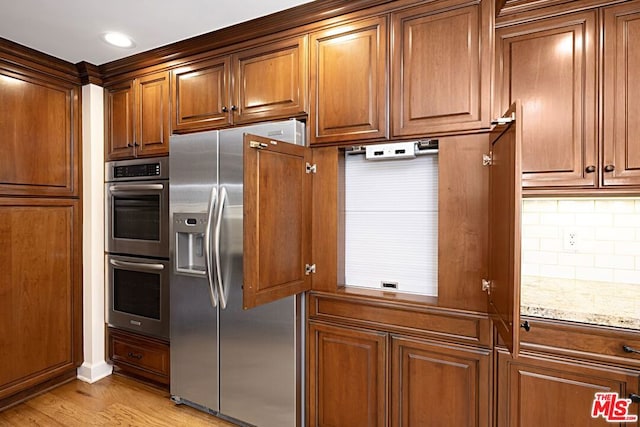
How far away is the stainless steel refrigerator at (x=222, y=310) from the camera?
2223mm

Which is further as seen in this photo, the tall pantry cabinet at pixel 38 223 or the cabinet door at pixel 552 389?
the tall pantry cabinet at pixel 38 223

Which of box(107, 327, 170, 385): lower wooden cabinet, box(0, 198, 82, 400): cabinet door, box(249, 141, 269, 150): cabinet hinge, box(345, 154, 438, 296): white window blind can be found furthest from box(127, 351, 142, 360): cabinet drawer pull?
box(249, 141, 269, 150): cabinet hinge

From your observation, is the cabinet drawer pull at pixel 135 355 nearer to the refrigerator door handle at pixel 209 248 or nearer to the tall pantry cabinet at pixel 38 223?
the tall pantry cabinet at pixel 38 223

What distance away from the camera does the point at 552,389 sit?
1654mm

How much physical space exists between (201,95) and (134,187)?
90 cm

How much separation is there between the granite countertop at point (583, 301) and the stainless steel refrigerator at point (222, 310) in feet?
4.01

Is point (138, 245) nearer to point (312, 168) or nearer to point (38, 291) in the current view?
point (38, 291)

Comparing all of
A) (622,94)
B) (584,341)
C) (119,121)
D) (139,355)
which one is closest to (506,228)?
(584,341)

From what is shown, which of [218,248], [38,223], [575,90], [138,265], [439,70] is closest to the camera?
[575,90]

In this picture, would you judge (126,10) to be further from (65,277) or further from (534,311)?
(534,311)

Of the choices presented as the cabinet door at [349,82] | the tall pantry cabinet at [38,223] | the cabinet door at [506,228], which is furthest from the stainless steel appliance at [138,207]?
the cabinet door at [506,228]

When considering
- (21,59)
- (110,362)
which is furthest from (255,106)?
(110,362)

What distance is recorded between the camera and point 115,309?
10.0ft

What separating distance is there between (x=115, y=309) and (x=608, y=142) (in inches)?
134
